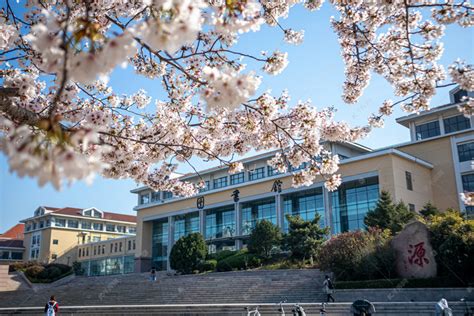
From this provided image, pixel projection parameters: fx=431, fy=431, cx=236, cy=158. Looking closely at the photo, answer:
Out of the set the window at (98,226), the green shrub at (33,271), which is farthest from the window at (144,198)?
the window at (98,226)

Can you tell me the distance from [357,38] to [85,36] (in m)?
6.07

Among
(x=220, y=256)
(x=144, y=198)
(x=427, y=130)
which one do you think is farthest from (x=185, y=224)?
(x=427, y=130)

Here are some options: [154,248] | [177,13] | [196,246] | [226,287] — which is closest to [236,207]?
[196,246]

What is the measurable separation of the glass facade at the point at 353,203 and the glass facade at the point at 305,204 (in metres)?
1.41

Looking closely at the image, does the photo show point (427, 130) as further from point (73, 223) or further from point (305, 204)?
point (73, 223)

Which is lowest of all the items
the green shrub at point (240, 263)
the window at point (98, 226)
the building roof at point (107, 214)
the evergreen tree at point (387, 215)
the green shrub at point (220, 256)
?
the green shrub at point (240, 263)

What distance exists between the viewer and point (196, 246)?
37125mm

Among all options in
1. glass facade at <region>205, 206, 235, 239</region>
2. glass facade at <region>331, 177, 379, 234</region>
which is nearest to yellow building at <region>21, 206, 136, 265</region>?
glass facade at <region>205, 206, 235, 239</region>

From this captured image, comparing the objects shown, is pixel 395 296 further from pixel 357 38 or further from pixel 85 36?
pixel 85 36

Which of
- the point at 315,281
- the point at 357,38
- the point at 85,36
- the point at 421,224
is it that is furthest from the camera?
the point at 315,281

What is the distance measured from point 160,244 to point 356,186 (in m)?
28.7

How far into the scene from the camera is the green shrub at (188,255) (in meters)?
36.6

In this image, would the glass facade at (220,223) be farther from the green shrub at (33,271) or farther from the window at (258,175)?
the green shrub at (33,271)

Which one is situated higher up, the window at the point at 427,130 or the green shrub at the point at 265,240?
the window at the point at 427,130
